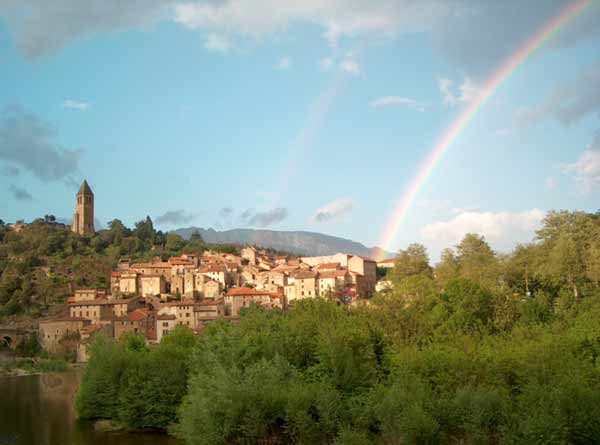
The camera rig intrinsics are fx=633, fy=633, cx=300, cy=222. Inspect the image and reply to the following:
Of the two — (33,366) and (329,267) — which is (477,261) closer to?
(329,267)

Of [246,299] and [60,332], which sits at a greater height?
[246,299]

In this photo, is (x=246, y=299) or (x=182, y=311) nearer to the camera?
(x=182, y=311)

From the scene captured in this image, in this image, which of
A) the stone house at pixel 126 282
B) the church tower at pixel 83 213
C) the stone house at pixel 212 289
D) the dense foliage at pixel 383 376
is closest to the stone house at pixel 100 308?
the stone house at pixel 126 282

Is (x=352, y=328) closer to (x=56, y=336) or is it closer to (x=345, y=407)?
(x=345, y=407)

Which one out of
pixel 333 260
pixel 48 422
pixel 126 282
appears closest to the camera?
pixel 48 422

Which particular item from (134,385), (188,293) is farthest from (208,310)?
(134,385)

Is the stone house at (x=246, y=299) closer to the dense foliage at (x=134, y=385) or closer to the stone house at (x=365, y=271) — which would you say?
the stone house at (x=365, y=271)

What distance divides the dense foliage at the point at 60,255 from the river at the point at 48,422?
3682 centimetres

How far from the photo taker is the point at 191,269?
3620 inches

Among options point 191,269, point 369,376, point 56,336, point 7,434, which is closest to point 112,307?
point 56,336

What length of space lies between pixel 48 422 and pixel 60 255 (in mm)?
74253

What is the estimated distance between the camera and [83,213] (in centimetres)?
13212

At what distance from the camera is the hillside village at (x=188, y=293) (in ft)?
238

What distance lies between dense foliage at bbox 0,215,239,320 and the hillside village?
3848mm
